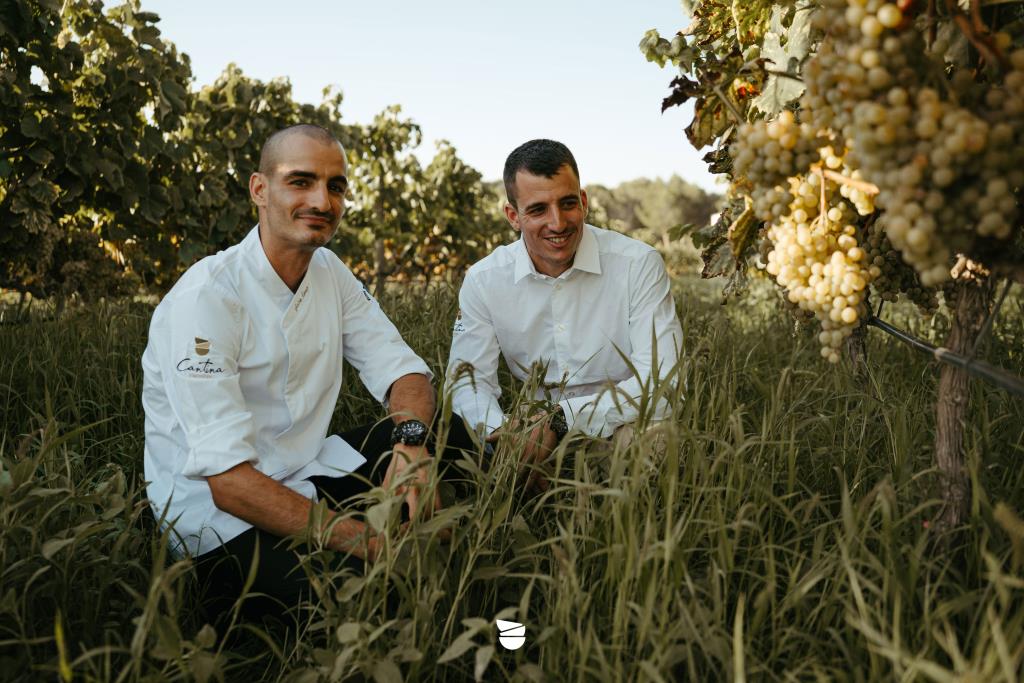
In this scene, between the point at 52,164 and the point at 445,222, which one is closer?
the point at 52,164

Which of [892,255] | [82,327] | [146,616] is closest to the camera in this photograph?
[146,616]

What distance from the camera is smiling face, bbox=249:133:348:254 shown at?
8.48ft

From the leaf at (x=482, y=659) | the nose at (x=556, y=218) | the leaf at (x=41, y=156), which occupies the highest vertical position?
the leaf at (x=41, y=156)

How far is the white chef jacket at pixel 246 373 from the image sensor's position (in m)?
2.21

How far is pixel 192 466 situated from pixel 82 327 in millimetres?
2445

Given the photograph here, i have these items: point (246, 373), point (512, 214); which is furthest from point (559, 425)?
point (246, 373)

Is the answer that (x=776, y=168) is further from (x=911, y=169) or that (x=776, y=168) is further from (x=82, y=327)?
(x=82, y=327)

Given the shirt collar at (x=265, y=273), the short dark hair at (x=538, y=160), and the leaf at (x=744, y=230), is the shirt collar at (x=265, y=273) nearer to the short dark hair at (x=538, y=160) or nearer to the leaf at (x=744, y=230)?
the short dark hair at (x=538, y=160)

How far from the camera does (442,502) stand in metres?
2.34

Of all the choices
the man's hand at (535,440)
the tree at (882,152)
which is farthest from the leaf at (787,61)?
the man's hand at (535,440)

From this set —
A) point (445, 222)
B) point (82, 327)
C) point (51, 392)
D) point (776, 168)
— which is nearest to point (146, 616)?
point (776, 168)

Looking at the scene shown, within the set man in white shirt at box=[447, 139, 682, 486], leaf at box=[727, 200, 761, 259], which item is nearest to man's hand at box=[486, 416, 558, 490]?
man in white shirt at box=[447, 139, 682, 486]

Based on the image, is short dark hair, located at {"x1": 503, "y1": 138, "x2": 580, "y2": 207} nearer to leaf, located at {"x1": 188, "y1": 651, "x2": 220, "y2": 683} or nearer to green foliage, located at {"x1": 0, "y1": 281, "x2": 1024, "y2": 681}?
green foliage, located at {"x1": 0, "y1": 281, "x2": 1024, "y2": 681}

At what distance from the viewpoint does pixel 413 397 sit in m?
2.81
